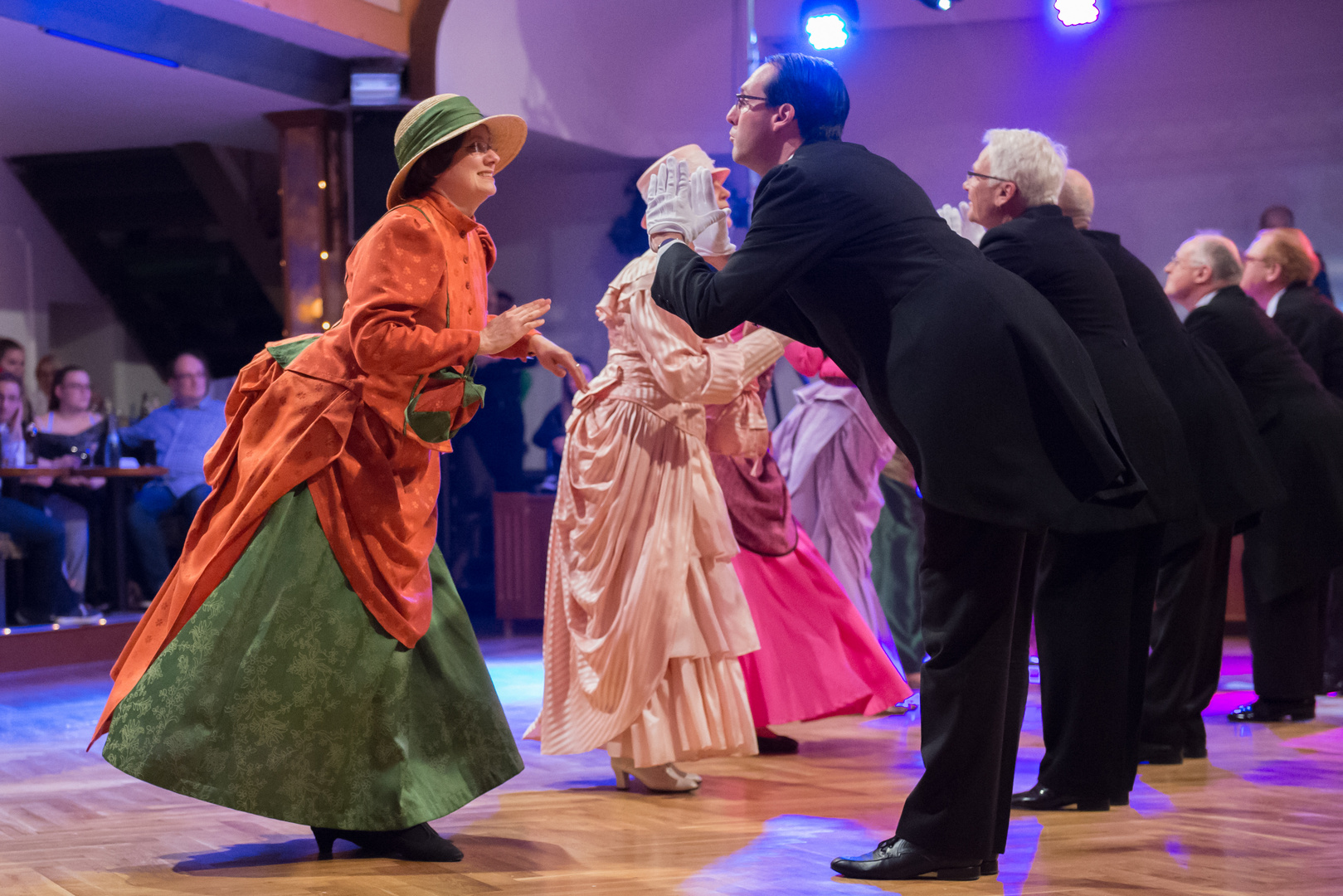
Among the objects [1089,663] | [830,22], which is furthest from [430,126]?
[830,22]

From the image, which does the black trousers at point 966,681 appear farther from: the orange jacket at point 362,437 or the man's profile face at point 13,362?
the man's profile face at point 13,362

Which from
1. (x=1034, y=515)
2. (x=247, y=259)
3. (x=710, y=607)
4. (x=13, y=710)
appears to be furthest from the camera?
(x=247, y=259)

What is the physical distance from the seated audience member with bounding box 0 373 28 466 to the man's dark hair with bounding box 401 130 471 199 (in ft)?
14.8

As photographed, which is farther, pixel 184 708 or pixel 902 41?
pixel 902 41

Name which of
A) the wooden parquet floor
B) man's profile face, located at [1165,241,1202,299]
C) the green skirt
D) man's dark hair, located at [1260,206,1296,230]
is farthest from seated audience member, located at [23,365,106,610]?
man's dark hair, located at [1260,206,1296,230]

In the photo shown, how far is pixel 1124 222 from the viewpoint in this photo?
830cm

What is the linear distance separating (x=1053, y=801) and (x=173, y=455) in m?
5.54

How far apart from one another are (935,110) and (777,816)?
6.43 meters

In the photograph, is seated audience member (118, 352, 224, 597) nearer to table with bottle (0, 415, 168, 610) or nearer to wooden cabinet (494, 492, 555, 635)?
table with bottle (0, 415, 168, 610)

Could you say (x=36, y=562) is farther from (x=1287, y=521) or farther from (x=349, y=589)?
(x=1287, y=521)

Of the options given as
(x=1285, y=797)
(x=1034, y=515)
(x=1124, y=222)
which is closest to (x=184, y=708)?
(x=1034, y=515)

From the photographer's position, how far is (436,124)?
9.34ft

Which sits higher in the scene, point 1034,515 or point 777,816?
point 1034,515

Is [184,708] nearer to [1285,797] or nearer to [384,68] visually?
[1285,797]
